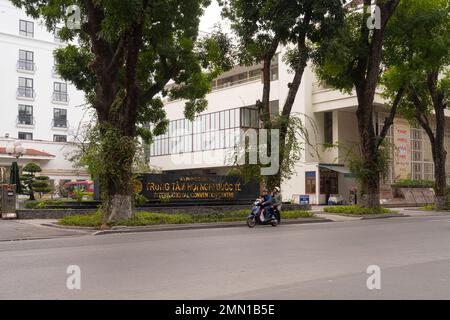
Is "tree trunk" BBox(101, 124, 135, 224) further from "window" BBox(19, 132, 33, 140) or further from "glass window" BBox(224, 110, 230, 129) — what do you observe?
"window" BBox(19, 132, 33, 140)

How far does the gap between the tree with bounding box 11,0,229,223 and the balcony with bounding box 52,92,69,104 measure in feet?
122

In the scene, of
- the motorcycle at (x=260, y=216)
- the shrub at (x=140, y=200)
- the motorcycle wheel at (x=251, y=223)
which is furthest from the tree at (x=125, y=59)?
the motorcycle at (x=260, y=216)

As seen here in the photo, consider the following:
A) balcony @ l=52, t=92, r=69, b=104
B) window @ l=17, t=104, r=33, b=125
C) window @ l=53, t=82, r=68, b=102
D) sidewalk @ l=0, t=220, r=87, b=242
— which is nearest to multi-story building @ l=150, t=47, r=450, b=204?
balcony @ l=52, t=92, r=69, b=104

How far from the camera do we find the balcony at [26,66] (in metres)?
56.5

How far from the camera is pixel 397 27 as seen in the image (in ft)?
90.2

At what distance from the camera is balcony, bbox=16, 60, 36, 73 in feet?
185

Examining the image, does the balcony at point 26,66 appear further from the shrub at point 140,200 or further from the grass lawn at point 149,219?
the grass lawn at point 149,219

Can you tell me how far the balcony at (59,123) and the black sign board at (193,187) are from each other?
123ft

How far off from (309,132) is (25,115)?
31.6 meters

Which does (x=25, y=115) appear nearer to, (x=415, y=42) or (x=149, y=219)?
(x=149, y=219)

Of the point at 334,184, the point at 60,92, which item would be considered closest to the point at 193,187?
the point at 334,184

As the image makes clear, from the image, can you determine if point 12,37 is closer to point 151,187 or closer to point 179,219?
point 151,187
